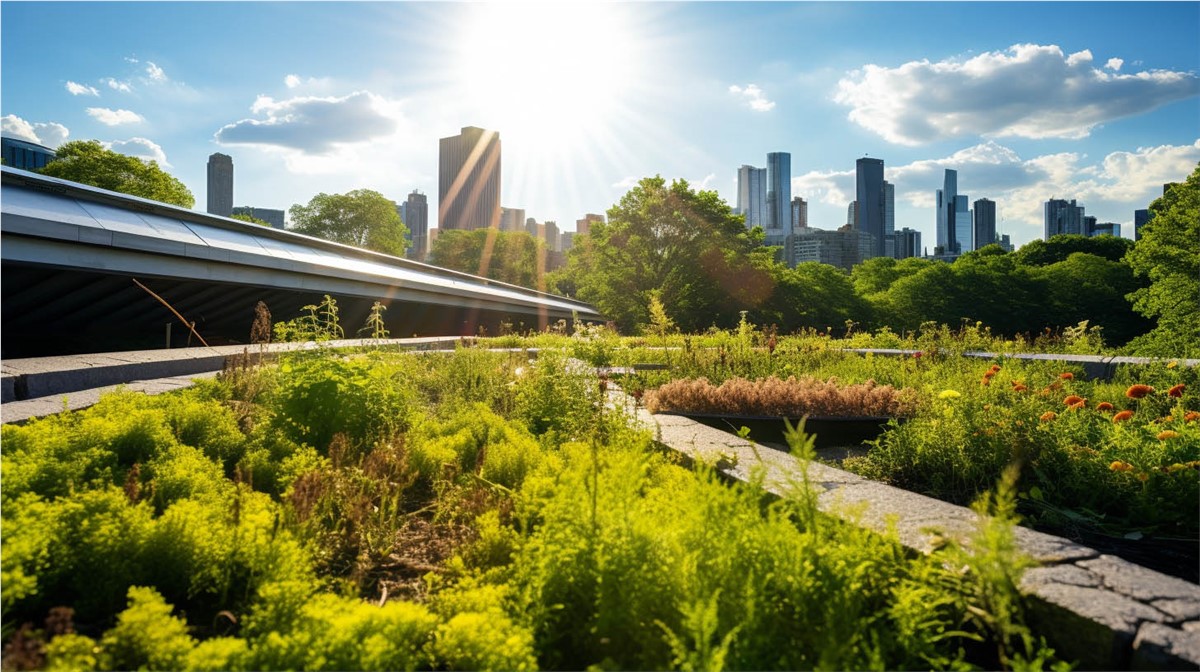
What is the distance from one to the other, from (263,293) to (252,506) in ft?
47.2

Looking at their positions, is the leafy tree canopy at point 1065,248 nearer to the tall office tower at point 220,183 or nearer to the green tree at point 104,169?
the green tree at point 104,169

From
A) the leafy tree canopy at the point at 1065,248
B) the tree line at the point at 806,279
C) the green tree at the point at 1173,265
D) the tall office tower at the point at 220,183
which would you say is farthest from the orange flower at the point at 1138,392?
the tall office tower at the point at 220,183

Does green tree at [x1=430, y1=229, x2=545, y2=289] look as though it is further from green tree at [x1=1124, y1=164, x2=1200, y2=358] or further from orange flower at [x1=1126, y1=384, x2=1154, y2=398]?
orange flower at [x1=1126, y1=384, x2=1154, y2=398]

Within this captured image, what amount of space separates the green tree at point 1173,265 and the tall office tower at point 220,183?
129506 millimetres

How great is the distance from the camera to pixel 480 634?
69.7 inches

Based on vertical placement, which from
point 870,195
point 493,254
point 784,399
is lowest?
point 784,399

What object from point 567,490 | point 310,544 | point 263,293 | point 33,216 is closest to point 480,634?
point 567,490

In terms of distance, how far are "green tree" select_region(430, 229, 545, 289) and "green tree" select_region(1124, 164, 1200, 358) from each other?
162 feet

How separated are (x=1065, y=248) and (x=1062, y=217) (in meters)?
83.5

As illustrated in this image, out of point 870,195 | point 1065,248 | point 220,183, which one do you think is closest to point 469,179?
point 220,183

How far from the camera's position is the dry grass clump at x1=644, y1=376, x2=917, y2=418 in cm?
559

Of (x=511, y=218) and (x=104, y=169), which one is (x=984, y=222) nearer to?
(x=511, y=218)

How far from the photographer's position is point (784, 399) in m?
5.73

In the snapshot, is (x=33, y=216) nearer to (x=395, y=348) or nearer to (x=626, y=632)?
(x=395, y=348)
